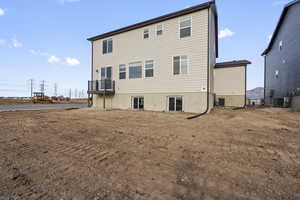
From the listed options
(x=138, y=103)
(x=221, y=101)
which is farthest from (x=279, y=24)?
(x=138, y=103)

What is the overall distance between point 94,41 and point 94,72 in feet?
10.5

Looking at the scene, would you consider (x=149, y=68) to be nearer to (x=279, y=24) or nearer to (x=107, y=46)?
(x=107, y=46)

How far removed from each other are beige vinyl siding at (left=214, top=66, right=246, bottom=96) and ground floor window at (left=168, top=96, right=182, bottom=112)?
5.35m

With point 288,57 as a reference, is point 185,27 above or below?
above

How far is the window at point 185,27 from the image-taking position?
10.3 m

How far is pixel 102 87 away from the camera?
13.9 metres

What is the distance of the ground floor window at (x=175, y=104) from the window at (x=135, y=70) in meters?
3.40

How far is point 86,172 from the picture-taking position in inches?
97.1

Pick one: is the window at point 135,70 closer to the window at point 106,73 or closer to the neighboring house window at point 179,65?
the window at point 106,73

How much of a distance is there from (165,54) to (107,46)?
6.37m

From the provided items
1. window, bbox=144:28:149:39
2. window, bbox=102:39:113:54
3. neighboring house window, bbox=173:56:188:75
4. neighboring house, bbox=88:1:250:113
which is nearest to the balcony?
neighboring house, bbox=88:1:250:113

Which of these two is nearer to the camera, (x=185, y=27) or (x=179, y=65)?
(x=185, y=27)

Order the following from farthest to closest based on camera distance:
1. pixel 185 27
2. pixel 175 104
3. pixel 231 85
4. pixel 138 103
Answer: pixel 231 85 → pixel 138 103 → pixel 175 104 → pixel 185 27

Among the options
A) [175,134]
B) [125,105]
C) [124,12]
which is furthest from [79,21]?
[175,134]
